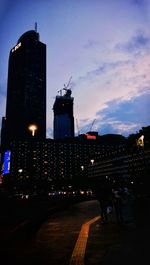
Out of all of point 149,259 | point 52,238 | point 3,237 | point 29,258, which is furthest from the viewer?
point 52,238

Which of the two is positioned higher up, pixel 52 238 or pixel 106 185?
pixel 106 185

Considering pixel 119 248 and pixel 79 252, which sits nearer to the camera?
pixel 79 252

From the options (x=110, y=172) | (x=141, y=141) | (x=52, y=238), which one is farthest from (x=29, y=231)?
(x=110, y=172)

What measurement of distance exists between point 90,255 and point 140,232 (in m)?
4.22

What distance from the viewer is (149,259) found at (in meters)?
6.80

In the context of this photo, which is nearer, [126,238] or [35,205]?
[126,238]

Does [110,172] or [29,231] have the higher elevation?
[110,172]

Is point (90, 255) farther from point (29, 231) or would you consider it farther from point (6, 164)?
point (6, 164)

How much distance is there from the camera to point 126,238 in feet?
32.2

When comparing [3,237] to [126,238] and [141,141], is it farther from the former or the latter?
[141,141]

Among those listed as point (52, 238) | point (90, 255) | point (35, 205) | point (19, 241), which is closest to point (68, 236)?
point (52, 238)

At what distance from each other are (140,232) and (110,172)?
623 ft

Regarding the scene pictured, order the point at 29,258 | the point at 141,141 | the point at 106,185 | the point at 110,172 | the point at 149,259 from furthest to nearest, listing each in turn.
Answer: the point at 110,172, the point at 141,141, the point at 106,185, the point at 29,258, the point at 149,259

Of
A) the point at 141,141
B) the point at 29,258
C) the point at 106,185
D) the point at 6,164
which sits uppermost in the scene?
the point at 141,141
